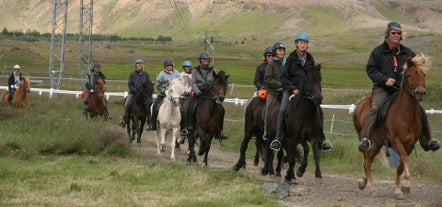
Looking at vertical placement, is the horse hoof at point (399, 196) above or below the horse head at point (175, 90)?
below

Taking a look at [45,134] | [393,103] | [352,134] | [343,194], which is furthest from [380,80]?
[352,134]

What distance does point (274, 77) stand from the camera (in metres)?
15.9

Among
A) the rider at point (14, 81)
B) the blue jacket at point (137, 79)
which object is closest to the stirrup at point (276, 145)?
the blue jacket at point (137, 79)

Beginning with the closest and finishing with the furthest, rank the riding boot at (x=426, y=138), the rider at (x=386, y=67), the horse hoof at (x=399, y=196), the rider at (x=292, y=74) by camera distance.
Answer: the horse hoof at (x=399, y=196) < the riding boot at (x=426, y=138) < the rider at (x=386, y=67) < the rider at (x=292, y=74)

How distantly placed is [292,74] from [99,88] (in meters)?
12.2

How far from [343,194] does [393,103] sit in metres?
1.73

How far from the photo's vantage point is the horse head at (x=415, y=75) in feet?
40.6

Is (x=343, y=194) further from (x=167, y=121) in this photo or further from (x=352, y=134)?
(x=352, y=134)

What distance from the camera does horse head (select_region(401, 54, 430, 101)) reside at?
1236 cm

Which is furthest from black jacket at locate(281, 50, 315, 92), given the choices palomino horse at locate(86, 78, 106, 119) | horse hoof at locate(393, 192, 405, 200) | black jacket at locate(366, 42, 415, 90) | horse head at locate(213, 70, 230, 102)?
palomino horse at locate(86, 78, 106, 119)

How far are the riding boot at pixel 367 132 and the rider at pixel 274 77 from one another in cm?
247

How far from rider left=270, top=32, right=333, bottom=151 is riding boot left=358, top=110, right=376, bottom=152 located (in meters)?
1.02

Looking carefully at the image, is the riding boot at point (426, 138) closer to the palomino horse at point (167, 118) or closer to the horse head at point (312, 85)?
the horse head at point (312, 85)

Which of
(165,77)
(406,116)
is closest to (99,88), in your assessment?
(165,77)
